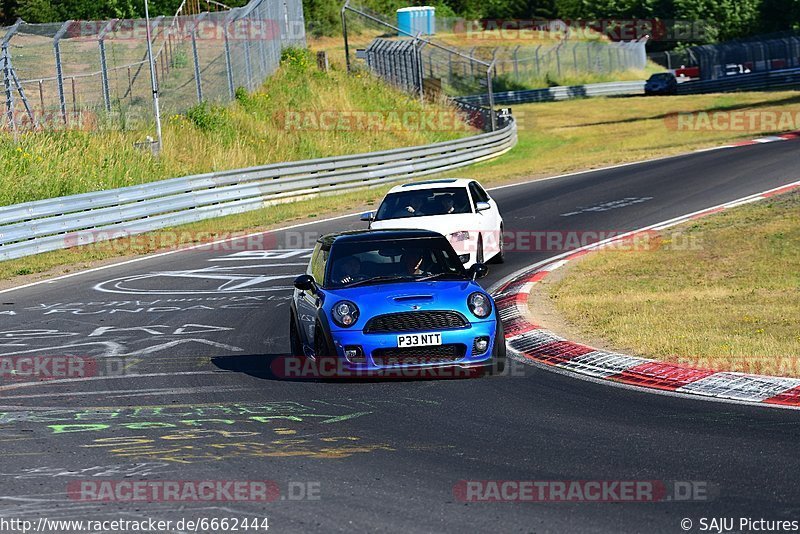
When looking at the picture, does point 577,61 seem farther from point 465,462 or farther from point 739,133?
point 465,462

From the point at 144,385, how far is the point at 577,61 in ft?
246

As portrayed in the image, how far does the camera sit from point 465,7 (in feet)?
372

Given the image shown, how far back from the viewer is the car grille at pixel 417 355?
1032cm

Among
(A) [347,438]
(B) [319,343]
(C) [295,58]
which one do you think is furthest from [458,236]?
(C) [295,58]

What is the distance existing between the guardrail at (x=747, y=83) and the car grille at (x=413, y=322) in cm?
5907

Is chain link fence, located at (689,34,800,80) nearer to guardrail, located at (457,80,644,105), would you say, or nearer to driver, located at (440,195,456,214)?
guardrail, located at (457,80,644,105)

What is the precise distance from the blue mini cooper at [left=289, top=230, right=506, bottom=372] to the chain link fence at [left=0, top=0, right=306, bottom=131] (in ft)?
69.0

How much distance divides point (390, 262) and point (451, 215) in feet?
19.1

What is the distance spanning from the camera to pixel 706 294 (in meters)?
15.1

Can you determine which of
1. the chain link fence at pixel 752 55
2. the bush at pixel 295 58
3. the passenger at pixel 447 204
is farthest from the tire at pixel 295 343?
the chain link fence at pixel 752 55

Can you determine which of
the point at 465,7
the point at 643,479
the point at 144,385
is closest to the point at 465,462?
the point at 643,479

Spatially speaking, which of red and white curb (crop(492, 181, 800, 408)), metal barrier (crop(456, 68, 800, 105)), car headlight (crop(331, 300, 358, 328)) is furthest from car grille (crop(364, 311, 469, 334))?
metal barrier (crop(456, 68, 800, 105))

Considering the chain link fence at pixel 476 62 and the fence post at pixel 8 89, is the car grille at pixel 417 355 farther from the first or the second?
the chain link fence at pixel 476 62

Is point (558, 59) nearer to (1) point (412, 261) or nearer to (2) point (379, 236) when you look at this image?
(2) point (379, 236)
